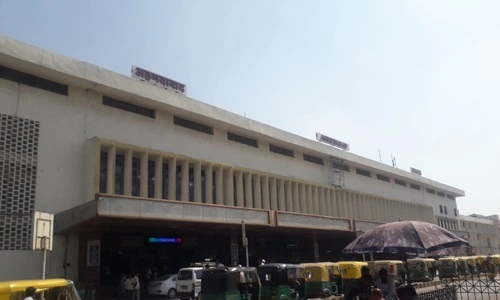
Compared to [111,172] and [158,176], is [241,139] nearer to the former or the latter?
[158,176]

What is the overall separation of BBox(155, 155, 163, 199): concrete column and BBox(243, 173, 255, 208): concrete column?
25.5 feet

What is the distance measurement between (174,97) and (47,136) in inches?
340

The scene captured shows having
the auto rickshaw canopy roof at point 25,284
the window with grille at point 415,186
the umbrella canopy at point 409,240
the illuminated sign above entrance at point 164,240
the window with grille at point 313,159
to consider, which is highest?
the window with grille at point 313,159

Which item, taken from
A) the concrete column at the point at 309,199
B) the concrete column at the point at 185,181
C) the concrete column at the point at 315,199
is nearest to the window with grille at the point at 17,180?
the concrete column at the point at 185,181

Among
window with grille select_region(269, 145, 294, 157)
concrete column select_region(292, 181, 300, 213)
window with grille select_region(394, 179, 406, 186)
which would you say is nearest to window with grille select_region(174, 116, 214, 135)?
window with grille select_region(269, 145, 294, 157)

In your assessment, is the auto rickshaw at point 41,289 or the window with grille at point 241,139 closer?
the auto rickshaw at point 41,289

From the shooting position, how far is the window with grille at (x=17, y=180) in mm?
20656

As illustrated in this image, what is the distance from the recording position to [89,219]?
20250 millimetres

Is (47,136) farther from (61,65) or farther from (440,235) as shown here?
(440,235)

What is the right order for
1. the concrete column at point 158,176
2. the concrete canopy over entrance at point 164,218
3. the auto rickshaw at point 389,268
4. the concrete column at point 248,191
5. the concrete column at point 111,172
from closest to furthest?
the concrete canopy over entrance at point 164,218 < the auto rickshaw at point 389,268 < the concrete column at point 111,172 < the concrete column at point 158,176 < the concrete column at point 248,191

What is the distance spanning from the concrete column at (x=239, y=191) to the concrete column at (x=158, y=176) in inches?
268

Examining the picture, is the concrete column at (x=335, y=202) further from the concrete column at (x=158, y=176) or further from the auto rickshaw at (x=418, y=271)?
the concrete column at (x=158, y=176)

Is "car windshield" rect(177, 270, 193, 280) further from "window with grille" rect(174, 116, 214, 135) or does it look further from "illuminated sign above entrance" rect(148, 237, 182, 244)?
"window with grille" rect(174, 116, 214, 135)

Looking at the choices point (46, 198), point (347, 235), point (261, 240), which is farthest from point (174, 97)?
point (347, 235)
